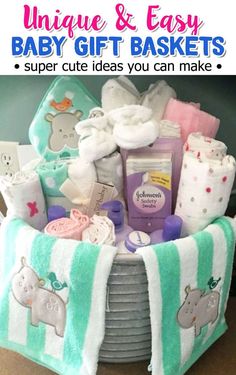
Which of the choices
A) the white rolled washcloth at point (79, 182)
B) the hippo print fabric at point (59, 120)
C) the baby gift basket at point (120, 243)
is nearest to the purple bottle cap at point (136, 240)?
the baby gift basket at point (120, 243)

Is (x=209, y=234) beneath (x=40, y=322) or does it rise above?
above

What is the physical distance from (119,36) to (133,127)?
0.17m

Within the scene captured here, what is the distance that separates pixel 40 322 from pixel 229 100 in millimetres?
570

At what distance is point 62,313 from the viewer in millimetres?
684

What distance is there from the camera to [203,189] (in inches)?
27.6

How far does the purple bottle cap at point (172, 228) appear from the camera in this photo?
0.71m

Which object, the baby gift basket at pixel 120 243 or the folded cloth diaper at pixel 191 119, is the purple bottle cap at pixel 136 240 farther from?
the folded cloth diaper at pixel 191 119

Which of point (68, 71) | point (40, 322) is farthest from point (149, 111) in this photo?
point (40, 322)

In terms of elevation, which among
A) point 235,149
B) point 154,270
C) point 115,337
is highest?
point 235,149

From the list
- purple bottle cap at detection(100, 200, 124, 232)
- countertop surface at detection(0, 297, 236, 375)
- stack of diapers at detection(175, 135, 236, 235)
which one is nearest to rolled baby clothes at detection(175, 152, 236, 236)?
stack of diapers at detection(175, 135, 236, 235)

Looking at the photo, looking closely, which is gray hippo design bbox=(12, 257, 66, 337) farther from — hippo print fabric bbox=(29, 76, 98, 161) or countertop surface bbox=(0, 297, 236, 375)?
hippo print fabric bbox=(29, 76, 98, 161)

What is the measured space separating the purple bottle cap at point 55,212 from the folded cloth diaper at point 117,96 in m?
0.21

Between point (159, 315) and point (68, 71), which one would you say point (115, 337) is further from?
point (68, 71)

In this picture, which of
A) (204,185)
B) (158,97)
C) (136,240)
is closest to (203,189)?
(204,185)
